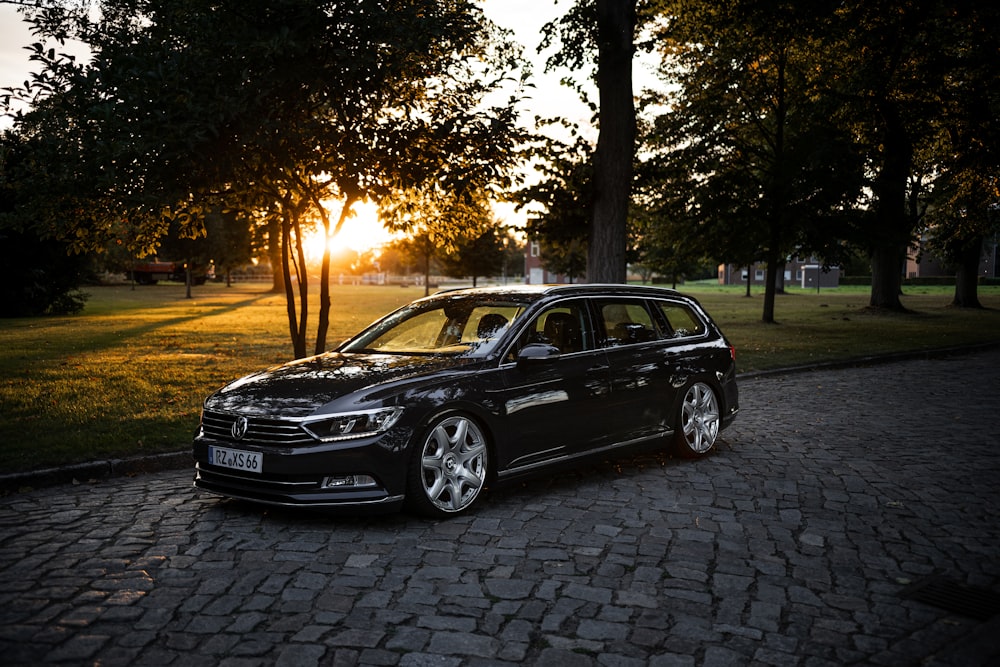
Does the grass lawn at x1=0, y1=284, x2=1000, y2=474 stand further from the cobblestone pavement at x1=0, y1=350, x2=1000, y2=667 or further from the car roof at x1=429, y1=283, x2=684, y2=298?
the car roof at x1=429, y1=283, x2=684, y2=298

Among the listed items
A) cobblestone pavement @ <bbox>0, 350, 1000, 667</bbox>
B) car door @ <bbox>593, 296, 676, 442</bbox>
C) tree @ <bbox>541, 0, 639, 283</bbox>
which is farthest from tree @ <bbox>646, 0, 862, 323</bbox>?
cobblestone pavement @ <bbox>0, 350, 1000, 667</bbox>

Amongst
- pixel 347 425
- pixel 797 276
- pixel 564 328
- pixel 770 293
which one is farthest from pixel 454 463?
pixel 797 276

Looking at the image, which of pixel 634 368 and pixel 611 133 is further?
pixel 611 133

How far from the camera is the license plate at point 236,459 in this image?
5.34 m

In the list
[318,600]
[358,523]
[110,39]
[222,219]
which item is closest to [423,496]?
[358,523]

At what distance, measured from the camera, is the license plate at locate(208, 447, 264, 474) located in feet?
17.5

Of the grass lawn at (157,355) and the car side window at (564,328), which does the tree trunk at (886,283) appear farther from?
the car side window at (564,328)

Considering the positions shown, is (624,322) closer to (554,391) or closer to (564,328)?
(564,328)

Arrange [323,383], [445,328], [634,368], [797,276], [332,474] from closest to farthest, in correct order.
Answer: [332,474] → [323,383] → [445,328] → [634,368] → [797,276]

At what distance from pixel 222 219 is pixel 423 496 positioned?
46.1 m

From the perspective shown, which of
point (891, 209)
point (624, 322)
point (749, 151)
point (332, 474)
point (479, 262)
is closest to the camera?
point (332, 474)

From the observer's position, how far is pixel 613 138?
15.9 m

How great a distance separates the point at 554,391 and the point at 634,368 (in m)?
1.06

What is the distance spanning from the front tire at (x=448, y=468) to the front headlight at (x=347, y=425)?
0.33m
